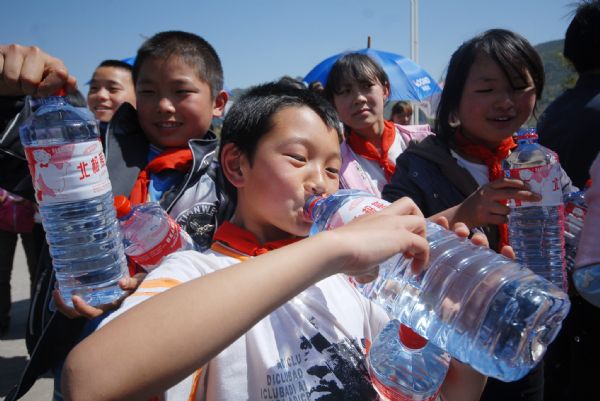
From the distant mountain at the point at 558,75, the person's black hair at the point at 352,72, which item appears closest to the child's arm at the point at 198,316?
the distant mountain at the point at 558,75

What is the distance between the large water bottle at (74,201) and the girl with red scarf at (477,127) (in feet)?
4.72

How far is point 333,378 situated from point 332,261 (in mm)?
472

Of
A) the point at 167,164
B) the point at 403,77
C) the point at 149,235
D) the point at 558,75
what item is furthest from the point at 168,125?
the point at 558,75

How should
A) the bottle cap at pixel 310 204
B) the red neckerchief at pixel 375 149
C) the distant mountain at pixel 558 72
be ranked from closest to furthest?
the bottle cap at pixel 310 204 → the distant mountain at pixel 558 72 → the red neckerchief at pixel 375 149

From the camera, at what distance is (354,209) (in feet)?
4.45

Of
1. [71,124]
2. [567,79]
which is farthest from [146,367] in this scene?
[567,79]

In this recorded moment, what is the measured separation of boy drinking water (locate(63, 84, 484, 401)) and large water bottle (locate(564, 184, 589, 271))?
3.86ft

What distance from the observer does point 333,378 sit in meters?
1.25

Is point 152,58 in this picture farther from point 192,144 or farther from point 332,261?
point 332,261

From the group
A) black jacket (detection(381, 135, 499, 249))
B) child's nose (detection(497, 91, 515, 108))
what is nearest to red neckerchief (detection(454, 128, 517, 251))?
black jacket (detection(381, 135, 499, 249))

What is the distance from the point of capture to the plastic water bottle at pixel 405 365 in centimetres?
133

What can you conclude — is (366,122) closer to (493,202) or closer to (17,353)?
→ (493,202)

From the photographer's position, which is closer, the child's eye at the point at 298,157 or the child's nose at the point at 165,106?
the child's eye at the point at 298,157

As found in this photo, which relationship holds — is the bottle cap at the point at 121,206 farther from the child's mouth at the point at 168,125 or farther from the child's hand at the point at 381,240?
the child's hand at the point at 381,240
